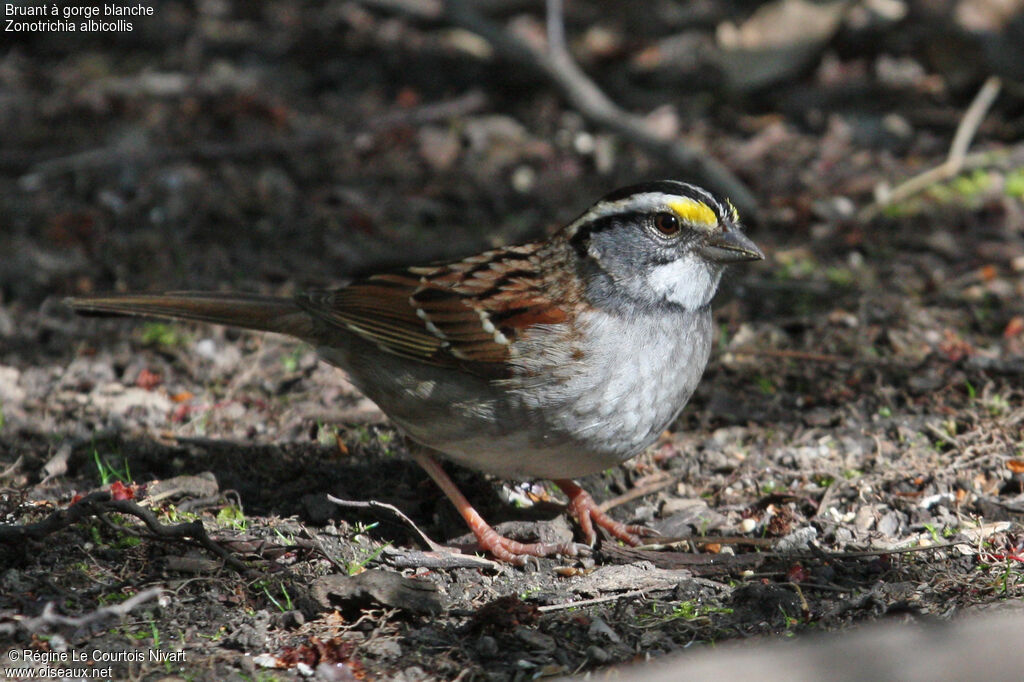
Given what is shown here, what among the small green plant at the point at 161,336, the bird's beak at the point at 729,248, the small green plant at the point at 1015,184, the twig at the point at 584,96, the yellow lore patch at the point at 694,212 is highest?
the twig at the point at 584,96

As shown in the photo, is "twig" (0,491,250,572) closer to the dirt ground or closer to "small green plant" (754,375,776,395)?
the dirt ground

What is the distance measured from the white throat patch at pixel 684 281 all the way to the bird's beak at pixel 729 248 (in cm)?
7

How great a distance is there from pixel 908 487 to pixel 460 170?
392 centimetres

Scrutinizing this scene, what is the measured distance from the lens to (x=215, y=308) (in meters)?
4.71

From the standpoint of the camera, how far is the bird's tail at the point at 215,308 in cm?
468

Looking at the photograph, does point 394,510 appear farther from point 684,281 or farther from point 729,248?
point 729,248

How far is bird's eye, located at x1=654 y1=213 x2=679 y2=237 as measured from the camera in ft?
13.6

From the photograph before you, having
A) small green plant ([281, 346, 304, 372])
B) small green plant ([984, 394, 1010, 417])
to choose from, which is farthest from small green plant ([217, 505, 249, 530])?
small green plant ([984, 394, 1010, 417])

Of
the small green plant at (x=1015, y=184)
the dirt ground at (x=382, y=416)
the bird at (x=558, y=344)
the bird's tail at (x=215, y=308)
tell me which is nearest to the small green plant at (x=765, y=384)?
the dirt ground at (x=382, y=416)

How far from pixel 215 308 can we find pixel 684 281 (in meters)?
1.92

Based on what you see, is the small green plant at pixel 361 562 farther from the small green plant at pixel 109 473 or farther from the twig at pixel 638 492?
the small green plant at pixel 109 473

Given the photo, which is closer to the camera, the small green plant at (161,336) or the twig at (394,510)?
the twig at (394,510)

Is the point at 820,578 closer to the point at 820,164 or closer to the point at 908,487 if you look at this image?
the point at 908,487

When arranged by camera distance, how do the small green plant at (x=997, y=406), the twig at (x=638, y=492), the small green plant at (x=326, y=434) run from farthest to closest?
the small green plant at (x=326, y=434), the small green plant at (x=997, y=406), the twig at (x=638, y=492)
